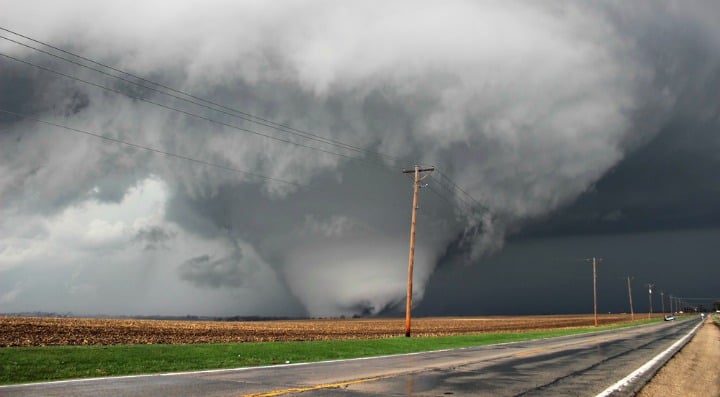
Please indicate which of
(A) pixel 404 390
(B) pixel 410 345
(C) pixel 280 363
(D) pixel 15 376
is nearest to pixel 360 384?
(A) pixel 404 390

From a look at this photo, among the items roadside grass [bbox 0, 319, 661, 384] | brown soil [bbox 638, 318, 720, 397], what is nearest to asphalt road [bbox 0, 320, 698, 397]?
brown soil [bbox 638, 318, 720, 397]

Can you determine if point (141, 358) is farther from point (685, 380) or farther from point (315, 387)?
point (685, 380)

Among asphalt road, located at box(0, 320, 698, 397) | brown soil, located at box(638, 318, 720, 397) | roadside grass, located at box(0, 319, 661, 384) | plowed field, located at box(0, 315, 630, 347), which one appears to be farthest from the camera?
plowed field, located at box(0, 315, 630, 347)

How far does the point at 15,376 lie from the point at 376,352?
1568 cm

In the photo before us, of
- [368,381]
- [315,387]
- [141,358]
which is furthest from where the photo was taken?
[141,358]

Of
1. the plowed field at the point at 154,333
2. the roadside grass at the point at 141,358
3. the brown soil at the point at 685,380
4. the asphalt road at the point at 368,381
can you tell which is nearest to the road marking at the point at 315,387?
the asphalt road at the point at 368,381

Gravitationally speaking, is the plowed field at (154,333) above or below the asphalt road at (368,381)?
below

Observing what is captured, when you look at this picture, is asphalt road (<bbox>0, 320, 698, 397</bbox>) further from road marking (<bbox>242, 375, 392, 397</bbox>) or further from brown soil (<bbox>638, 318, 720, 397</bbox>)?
brown soil (<bbox>638, 318, 720, 397</bbox>)

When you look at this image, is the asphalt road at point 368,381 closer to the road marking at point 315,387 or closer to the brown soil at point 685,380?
the road marking at point 315,387

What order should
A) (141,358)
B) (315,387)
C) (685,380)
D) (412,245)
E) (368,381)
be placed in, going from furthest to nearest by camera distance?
(412,245) < (141,358) < (685,380) < (368,381) < (315,387)

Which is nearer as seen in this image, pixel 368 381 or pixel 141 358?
pixel 368 381

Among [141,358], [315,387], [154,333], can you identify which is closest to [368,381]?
[315,387]

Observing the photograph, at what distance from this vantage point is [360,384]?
12.8 m

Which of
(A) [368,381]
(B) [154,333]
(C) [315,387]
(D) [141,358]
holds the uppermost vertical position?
(C) [315,387]
